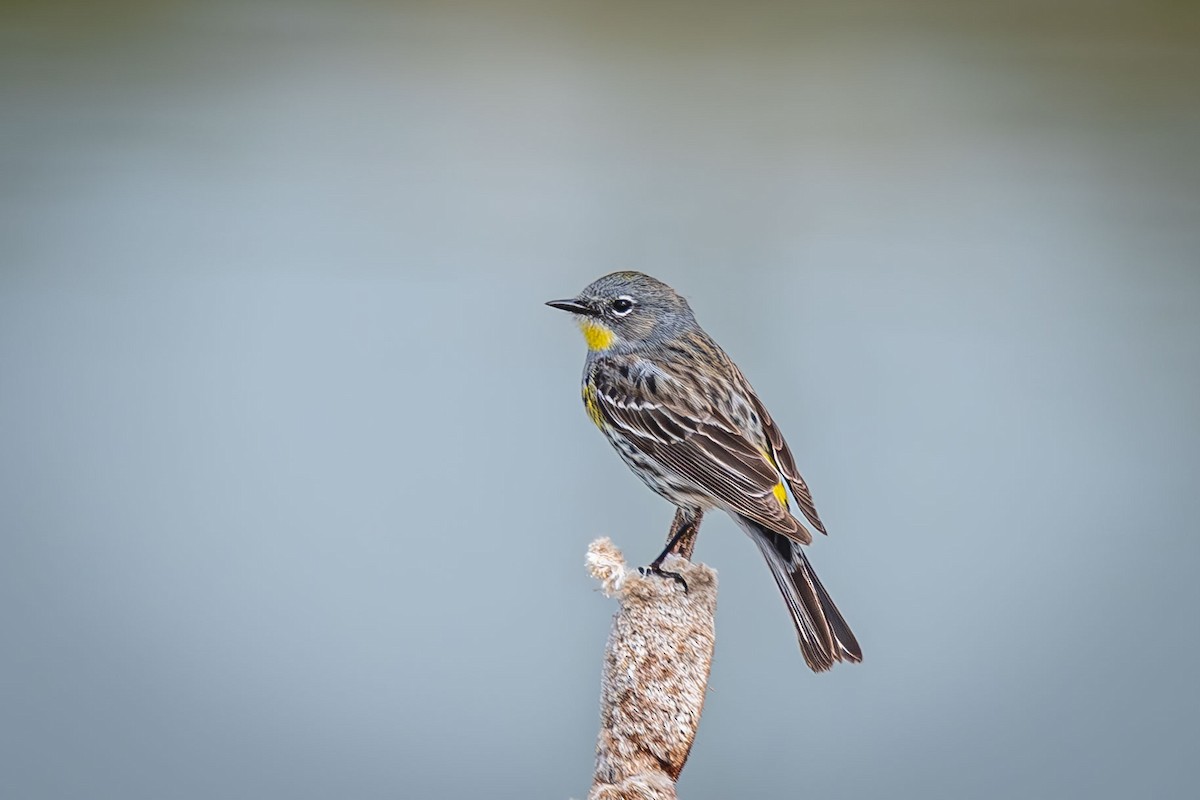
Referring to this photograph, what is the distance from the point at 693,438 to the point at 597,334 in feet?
1.16

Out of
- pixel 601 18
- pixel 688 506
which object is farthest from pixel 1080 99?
pixel 688 506

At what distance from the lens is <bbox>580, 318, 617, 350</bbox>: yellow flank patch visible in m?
2.61

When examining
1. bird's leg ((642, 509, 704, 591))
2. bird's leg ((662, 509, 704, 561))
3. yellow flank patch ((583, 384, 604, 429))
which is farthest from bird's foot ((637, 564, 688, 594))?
yellow flank patch ((583, 384, 604, 429))

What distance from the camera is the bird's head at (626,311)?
2.55 metres

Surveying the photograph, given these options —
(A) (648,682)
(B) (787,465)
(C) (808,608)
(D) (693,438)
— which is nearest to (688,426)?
Answer: (D) (693,438)

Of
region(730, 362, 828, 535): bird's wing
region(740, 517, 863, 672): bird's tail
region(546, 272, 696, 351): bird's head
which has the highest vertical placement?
region(546, 272, 696, 351): bird's head

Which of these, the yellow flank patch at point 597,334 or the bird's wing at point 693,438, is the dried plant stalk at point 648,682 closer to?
the bird's wing at point 693,438

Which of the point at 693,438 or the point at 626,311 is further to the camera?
the point at 626,311

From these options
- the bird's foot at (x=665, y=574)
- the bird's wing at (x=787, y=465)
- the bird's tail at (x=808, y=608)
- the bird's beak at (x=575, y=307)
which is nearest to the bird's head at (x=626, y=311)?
the bird's beak at (x=575, y=307)

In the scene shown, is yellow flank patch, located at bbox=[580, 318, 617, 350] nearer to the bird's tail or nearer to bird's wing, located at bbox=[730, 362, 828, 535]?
bird's wing, located at bbox=[730, 362, 828, 535]

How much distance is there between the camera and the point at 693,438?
2.44m

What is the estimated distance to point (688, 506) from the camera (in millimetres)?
2492

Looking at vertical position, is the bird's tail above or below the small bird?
below

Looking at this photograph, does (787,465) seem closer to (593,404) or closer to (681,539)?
(681,539)
